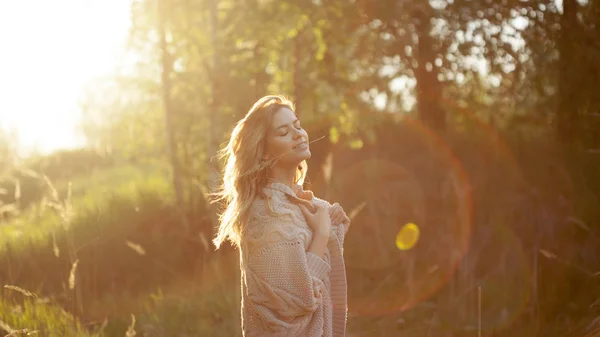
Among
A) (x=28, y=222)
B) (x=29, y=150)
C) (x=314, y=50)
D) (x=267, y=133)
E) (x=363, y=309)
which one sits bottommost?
(x=363, y=309)

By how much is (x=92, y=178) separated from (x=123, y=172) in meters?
0.64

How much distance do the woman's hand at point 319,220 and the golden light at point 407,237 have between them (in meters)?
5.13

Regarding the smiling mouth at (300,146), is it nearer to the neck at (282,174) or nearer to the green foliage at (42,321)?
the neck at (282,174)

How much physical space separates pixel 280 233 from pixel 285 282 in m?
0.21

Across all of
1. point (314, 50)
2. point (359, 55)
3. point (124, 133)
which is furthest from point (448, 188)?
point (124, 133)

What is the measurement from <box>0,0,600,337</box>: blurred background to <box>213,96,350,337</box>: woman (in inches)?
82.8

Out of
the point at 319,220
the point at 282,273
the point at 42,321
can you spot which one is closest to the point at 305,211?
the point at 319,220

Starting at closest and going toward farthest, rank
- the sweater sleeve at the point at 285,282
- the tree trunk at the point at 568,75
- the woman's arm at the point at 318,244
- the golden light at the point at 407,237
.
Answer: the sweater sleeve at the point at 285,282
the woman's arm at the point at 318,244
the tree trunk at the point at 568,75
the golden light at the point at 407,237

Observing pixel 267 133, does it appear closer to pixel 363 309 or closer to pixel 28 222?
pixel 363 309

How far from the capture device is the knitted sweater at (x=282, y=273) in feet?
9.81

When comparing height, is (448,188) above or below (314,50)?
below

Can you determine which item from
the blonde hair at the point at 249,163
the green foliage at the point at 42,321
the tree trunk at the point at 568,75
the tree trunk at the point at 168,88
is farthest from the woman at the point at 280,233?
the tree trunk at the point at 168,88

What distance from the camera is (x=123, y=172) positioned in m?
14.5

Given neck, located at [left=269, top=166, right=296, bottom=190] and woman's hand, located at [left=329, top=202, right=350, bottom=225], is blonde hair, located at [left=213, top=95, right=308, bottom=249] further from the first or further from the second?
woman's hand, located at [left=329, top=202, right=350, bottom=225]
